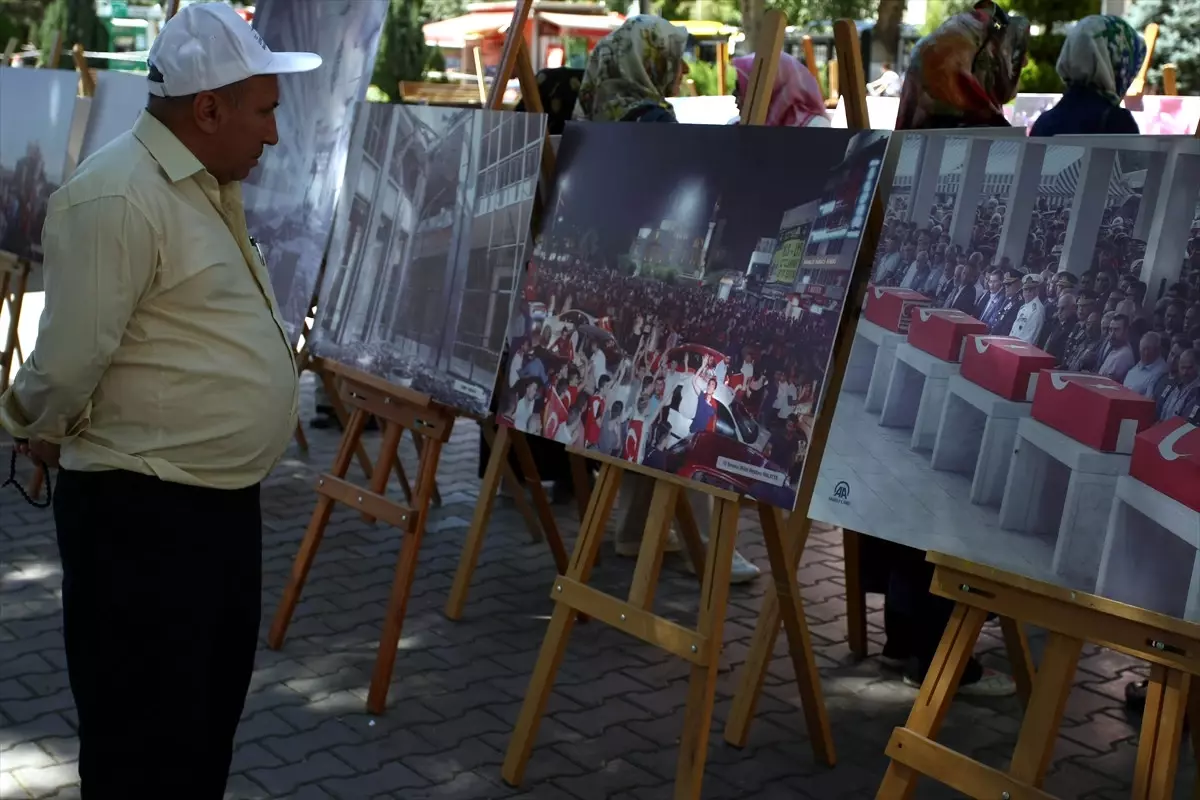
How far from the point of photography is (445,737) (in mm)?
3854

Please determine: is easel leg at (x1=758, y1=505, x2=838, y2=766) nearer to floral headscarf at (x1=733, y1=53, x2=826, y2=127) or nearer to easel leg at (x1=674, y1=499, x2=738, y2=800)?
easel leg at (x1=674, y1=499, x2=738, y2=800)

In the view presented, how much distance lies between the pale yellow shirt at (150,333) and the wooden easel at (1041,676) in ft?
4.45

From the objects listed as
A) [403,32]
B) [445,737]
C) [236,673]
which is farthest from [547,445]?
[403,32]

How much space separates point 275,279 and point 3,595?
4.74ft

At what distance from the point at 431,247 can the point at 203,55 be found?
1.85 m

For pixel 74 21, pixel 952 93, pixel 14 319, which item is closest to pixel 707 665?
pixel 952 93

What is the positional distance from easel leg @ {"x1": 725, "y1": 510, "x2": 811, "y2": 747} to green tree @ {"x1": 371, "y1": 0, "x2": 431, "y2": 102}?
23.8 metres

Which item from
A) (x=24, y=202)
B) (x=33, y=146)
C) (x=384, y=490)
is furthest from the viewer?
(x=33, y=146)

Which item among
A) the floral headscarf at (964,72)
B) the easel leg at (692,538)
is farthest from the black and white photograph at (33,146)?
the floral headscarf at (964,72)

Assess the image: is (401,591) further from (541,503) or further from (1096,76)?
(1096,76)

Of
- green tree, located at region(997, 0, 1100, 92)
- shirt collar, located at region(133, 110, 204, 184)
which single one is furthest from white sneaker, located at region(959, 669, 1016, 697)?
green tree, located at region(997, 0, 1100, 92)

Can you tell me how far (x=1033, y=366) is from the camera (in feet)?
8.66

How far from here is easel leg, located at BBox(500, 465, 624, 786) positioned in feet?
11.5

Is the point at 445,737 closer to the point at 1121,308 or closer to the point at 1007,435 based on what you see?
the point at 1007,435
